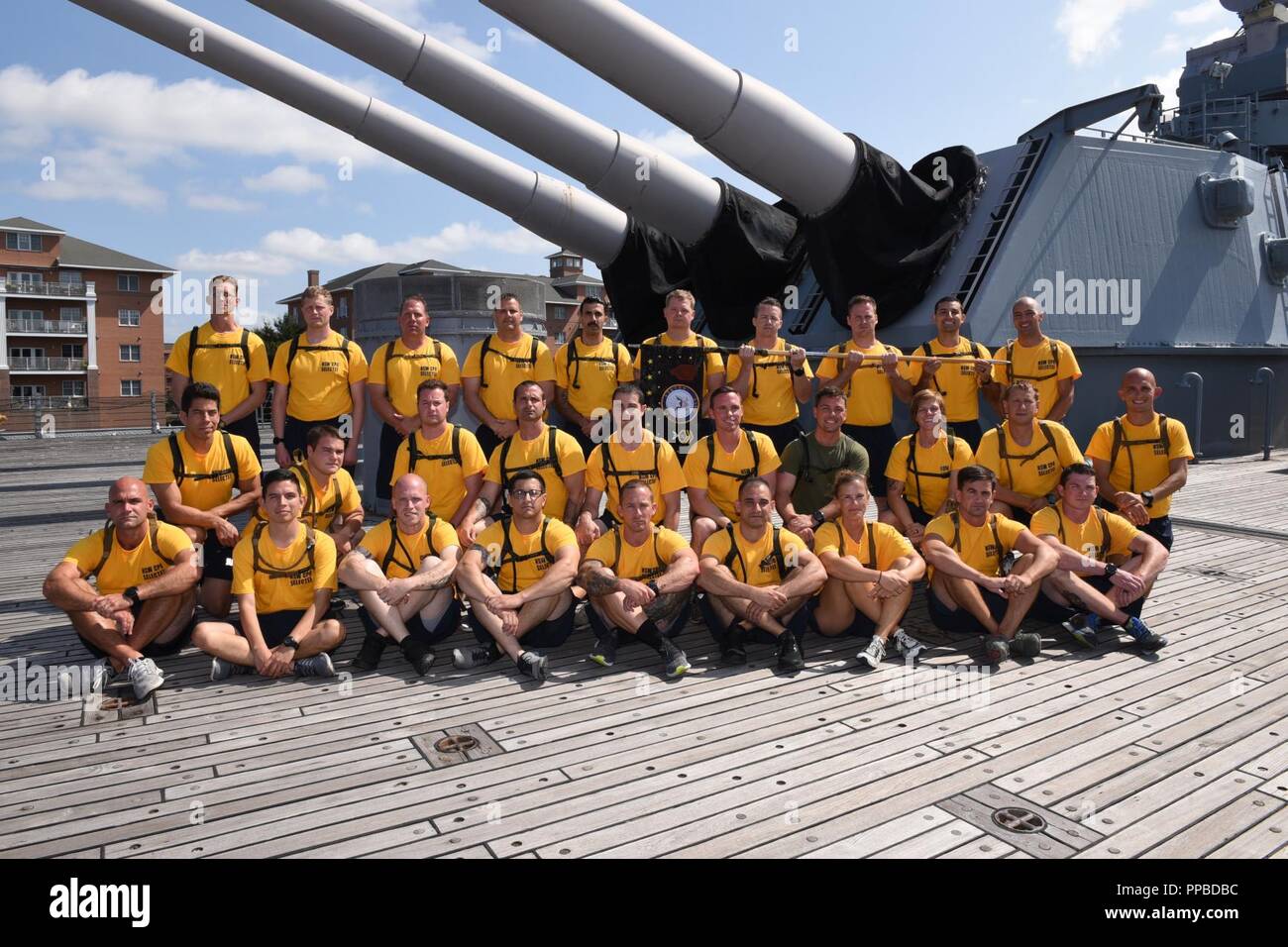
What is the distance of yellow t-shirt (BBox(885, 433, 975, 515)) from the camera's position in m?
5.48

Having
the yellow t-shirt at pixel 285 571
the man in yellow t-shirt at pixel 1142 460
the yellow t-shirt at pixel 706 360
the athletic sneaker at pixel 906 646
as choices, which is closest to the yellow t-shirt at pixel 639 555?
the athletic sneaker at pixel 906 646

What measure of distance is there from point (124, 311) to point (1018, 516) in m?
47.9

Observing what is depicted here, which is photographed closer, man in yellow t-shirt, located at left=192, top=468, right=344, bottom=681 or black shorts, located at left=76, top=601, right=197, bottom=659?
man in yellow t-shirt, located at left=192, top=468, right=344, bottom=681

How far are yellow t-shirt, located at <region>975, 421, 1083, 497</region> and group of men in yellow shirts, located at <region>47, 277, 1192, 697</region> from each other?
0.01 metres

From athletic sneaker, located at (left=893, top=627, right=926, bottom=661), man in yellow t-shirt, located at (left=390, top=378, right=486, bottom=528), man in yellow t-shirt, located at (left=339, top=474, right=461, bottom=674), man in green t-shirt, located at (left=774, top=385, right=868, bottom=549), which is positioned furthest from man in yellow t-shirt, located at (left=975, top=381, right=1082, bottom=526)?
man in yellow t-shirt, located at (left=339, top=474, right=461, bottom=674)

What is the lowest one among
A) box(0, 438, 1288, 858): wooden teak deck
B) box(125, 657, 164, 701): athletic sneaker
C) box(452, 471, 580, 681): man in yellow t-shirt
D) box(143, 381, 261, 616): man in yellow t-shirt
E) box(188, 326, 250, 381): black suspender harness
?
box(0, 438, 1288, 858): wooden teak deck

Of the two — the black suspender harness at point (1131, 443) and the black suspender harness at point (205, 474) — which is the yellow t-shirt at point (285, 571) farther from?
the black suspender harness at point (1131, 443)

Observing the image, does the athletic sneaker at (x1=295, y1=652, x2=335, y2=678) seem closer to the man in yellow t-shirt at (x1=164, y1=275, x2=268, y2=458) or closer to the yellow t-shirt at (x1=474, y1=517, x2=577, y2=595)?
the yellow t-shirt at (x1=474, y1=517, x2=577, y2=595)

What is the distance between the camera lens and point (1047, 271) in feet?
31.9

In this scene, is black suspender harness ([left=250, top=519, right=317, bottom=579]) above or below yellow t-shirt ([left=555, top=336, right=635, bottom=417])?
below

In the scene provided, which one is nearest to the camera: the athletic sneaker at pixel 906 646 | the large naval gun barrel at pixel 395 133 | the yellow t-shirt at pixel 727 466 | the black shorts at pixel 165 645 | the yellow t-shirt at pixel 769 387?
the black shorts at pixel 165 645

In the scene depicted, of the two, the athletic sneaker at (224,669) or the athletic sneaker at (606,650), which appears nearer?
the athletic sneaker at (224,669)

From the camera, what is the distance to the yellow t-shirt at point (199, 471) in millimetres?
5055
